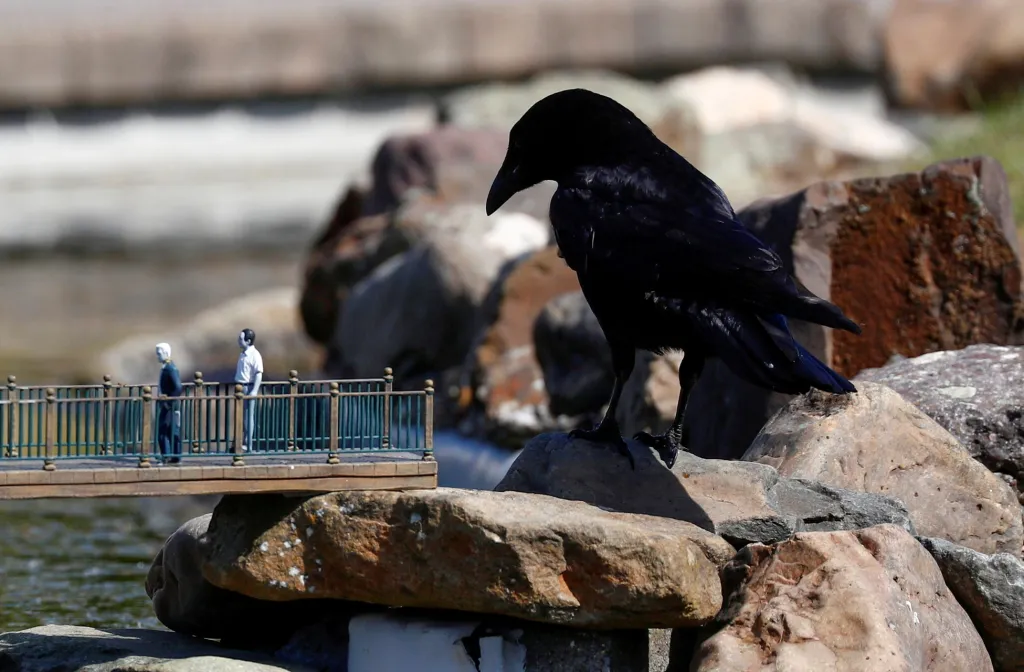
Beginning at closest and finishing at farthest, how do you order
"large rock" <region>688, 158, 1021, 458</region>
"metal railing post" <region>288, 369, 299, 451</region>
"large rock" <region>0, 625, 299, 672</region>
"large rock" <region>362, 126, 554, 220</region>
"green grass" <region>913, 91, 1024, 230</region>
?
"large rock" <region>0, 625, 299, 672</region> → "metal railing post" <region>288, 369, 299, 451</region> → "large rock" <region>688, 158, 1021, 458</region> → "green grass" <region>913, 91, 1024, 230</region> → "large rock" <region>362, 126, 554, 220</region>

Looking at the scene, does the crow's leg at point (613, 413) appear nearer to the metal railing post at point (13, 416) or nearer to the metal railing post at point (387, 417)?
the metal railing post at point (387, 417)

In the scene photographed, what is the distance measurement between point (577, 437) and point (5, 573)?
415 centimetres

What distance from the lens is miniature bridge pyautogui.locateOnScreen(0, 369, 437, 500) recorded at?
5969mm

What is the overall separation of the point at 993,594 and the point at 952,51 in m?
16.3

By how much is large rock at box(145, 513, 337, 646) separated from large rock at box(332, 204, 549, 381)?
553 centimetres

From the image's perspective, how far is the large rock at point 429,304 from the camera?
484 inches

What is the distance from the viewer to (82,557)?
1000 centimetres

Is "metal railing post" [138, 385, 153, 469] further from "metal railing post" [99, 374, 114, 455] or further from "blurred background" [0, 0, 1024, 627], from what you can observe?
"blurred background" [0, 0, 1024, 627]

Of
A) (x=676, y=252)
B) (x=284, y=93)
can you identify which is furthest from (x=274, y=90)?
(x=676, y=252)

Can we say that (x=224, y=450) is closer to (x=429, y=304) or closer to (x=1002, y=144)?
(x=429, y=304)

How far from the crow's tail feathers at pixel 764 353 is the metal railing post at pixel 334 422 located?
1.29 m

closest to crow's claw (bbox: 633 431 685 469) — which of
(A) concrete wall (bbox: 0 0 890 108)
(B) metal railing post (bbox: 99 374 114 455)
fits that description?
(B) metal railing post (bbox: 99 374 114 455)

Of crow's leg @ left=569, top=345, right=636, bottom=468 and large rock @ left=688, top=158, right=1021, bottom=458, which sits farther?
large rock @ left=688, top=158, right=1021, bottom=458

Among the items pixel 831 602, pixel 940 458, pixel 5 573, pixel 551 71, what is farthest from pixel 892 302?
pixel 551 71
